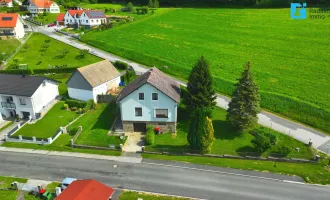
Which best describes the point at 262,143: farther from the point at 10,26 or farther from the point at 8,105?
the point at 10,26

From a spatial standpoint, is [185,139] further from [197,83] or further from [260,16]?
[260,16]

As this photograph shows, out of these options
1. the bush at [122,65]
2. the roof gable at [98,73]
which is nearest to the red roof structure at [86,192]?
the roof gable at [98,73]

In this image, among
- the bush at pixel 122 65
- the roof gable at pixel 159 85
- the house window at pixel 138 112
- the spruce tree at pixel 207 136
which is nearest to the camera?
the spruce tree at pixel 207 136

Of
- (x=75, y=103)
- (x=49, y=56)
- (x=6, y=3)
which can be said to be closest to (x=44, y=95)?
(x=75, y=103)

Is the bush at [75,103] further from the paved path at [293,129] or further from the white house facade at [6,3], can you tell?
the white house facade at [6,3]

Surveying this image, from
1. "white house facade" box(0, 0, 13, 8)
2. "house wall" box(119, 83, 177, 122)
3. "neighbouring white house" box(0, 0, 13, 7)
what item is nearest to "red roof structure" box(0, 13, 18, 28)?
"white house facade" box(0, 0, 13, 8)

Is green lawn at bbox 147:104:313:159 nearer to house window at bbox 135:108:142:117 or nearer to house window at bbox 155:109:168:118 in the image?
house window at bbox 155:109:168:118

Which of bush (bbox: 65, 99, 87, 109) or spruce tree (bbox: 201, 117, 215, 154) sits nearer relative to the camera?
spruce tree (bbox: 201, 117, 215, 154)
